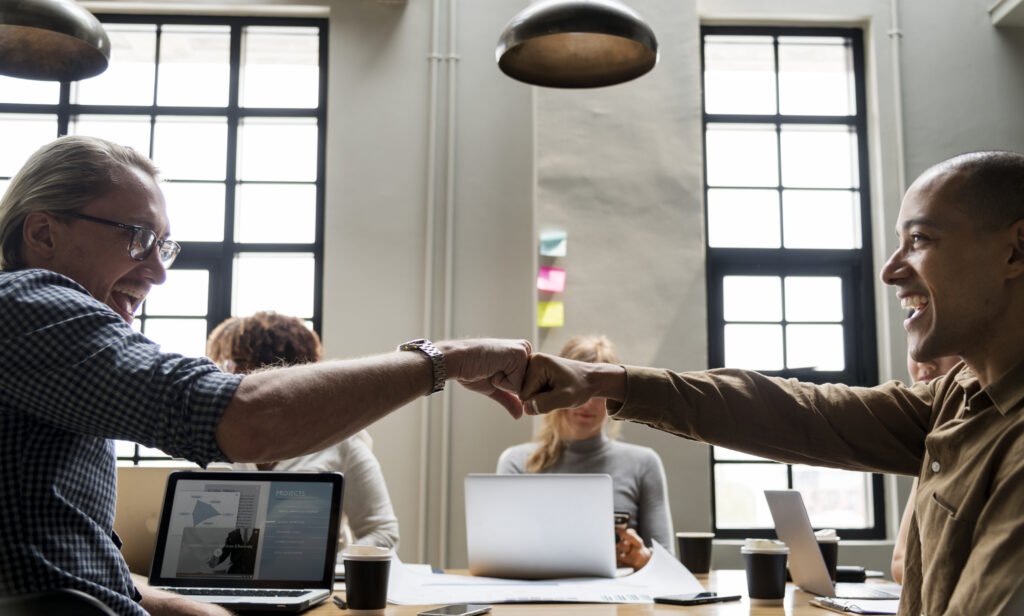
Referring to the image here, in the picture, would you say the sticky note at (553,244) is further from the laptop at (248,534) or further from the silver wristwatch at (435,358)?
the silver wristwatch at (435,358)

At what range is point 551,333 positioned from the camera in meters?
4.29

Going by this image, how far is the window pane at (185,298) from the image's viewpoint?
4691mm

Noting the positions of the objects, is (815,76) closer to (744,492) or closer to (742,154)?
(742,154)

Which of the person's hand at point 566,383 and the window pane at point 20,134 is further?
the window pane at point 20,134

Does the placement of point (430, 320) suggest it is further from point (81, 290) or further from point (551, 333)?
point (81, 290)

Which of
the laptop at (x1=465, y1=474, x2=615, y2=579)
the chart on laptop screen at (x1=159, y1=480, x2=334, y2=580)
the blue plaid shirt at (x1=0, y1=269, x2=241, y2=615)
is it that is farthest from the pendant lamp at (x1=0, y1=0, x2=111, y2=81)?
the laptop at (x1=465, y1=474, x2=615, y2=579)

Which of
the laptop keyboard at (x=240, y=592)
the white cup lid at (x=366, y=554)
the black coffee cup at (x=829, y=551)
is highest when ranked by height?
the white cup lid at (x=366, y=554)

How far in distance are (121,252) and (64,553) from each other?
0.49 meters

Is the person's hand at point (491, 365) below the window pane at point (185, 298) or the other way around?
below

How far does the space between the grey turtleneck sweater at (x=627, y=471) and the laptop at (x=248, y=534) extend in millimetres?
1515

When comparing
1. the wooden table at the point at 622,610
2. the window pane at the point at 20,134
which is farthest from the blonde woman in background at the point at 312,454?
the window pane at the point at 20,134

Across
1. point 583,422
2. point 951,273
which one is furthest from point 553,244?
point 951,273

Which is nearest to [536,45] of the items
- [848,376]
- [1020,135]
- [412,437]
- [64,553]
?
[64,553]

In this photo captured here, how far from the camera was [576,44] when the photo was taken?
2.56 m
